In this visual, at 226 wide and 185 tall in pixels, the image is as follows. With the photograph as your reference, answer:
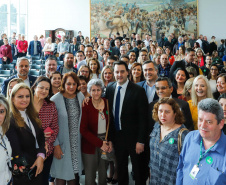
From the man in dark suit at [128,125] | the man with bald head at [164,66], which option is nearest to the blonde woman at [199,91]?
the man in dark suit at [128,125]

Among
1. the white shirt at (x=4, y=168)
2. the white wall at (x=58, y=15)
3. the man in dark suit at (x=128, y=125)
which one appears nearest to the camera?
the white shirt at (x=4, y=168)

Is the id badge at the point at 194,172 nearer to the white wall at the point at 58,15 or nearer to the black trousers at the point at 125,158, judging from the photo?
the black trousers at the point at 125,158

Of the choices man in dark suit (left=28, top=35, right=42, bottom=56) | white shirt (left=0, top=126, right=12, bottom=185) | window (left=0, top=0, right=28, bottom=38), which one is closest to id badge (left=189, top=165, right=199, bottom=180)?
white shirt (left=0, top=126, right=12, bottom=185)

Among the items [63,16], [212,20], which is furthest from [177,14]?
[63,16]

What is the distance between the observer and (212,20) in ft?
61.5

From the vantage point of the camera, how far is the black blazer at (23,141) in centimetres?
278

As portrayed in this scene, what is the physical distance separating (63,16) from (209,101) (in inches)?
820

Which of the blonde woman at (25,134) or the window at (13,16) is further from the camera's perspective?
the window at (13,16)

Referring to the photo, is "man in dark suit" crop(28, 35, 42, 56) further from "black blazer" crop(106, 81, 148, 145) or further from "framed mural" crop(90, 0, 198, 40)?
"black blazer" crop(106, 81, 148, 145)

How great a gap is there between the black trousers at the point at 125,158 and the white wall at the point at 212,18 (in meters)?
16.9

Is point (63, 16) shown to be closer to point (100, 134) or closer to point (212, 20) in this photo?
point (212, 20)

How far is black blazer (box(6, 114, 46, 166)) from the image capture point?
2.78 meters

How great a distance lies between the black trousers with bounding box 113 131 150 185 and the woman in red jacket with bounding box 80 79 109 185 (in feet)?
0.71

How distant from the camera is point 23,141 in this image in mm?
2889
